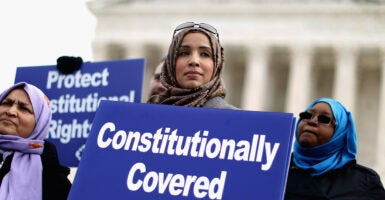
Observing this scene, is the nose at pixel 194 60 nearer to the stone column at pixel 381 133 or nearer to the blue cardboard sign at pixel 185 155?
the blue cardboard sign at pixel 185 155

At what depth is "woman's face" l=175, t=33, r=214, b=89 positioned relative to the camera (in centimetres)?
631

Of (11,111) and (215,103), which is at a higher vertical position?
(215,103)

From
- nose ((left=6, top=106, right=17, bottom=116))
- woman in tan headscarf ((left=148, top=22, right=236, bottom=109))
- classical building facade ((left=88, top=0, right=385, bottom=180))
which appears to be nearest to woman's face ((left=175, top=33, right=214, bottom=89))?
woman in tan headscarf ((left=148, top=22, right=236, bottom=109))

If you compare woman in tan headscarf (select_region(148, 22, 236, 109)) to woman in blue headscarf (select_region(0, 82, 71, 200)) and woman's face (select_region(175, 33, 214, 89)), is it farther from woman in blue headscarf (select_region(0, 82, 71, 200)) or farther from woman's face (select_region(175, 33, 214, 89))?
woman in blue headscarf (select_region(0, 82, 71, 200))

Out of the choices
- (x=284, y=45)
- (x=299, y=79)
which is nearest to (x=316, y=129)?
(x=299, y=79)

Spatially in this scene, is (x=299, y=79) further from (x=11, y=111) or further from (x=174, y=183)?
(x=174, y=183)

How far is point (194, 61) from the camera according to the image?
634 centimetres

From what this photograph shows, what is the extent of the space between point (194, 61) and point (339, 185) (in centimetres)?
240

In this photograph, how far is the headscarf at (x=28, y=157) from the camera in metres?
6.82

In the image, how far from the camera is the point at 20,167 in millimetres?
6938

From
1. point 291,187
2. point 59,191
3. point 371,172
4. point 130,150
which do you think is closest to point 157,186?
point 130,150

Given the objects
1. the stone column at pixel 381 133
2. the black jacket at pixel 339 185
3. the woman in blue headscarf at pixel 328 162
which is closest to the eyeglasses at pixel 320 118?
the woman in blue headscarf at pixel 328 162

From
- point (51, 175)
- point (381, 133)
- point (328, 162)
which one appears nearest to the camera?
point (51, 175)

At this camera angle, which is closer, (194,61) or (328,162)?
(194,61)
